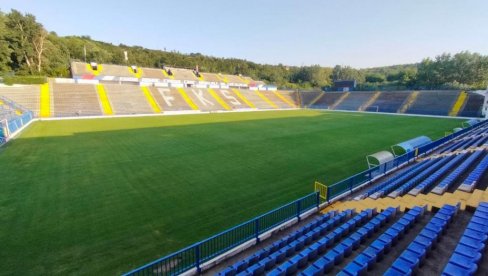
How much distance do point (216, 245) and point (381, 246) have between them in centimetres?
435

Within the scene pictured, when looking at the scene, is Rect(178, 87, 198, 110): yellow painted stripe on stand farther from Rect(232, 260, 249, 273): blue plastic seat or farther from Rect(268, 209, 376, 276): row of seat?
Rect(232, 260, 249, 273): blue plastic seat

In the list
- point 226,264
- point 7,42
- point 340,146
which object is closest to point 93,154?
point 226,264

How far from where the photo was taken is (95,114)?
1513 inches

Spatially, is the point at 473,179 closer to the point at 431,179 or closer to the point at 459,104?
the point at 431,179

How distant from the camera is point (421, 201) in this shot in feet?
24.8

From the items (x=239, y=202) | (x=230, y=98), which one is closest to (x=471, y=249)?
(x=239, y=202)

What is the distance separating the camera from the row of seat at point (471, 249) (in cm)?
386

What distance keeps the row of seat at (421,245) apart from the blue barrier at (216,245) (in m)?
3.32

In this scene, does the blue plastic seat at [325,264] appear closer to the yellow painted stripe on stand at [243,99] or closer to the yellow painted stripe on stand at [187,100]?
the yellow painted stripe on stand at [187,100]

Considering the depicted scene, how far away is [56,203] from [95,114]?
33764mm

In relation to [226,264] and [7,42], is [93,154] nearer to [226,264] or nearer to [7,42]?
[226,264]

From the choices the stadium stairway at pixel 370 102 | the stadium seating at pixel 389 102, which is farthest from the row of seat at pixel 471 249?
the stadium stairway at pixel 370 102

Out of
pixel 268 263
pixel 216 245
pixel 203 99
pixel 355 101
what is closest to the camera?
pixel 268 263

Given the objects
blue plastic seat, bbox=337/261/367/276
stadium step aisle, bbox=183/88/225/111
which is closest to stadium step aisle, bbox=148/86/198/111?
stadium step aisle, bbox=183/88/225/111
